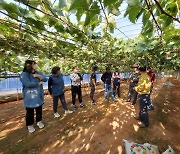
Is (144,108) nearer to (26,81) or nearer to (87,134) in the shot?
(87,134)

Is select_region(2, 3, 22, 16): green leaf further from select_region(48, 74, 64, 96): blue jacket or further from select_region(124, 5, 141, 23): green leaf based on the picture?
select_region(48, 74, 64, 96): blue jacket

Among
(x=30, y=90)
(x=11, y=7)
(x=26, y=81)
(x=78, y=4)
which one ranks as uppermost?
(x=11, y=7)

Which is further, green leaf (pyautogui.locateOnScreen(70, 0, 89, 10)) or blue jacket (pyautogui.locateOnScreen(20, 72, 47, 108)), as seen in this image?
blue jacket (pyautogui.locateOnScreen(20, 72, 47, 108))

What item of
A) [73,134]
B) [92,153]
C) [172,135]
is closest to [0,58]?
[73,134]

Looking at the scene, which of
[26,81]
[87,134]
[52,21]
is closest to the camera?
[52,21]

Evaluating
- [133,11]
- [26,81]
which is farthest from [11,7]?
[26,81]

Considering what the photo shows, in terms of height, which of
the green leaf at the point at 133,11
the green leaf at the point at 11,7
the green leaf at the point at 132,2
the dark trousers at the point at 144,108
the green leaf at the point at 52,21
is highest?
the green leaf at the point at 52,21

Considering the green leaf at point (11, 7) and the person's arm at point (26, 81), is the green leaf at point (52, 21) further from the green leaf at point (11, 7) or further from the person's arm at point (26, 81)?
the person's arm at point (26, 81)

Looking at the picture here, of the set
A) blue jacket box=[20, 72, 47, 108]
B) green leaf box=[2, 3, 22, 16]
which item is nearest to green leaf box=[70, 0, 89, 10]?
green leaf box=[2, 3, 22, 16]

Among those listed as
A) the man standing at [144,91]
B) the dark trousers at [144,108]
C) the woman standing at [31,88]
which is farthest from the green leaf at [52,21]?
the dark trousers at [144,108]

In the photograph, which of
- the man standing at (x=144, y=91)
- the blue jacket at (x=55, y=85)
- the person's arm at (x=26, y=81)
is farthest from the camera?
the blue jacket at (x=55, y=85)

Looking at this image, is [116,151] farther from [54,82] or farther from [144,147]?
[54,82]

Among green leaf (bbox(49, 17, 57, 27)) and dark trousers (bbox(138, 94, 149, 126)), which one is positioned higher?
green leaf (bbox(49, 17, 57, 27))

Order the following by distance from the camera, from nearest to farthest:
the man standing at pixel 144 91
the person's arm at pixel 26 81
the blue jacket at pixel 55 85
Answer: the person's arm at pixel 26 81 < the man standing at pixel 144 91 < the blue jacket at pixel 55 85
